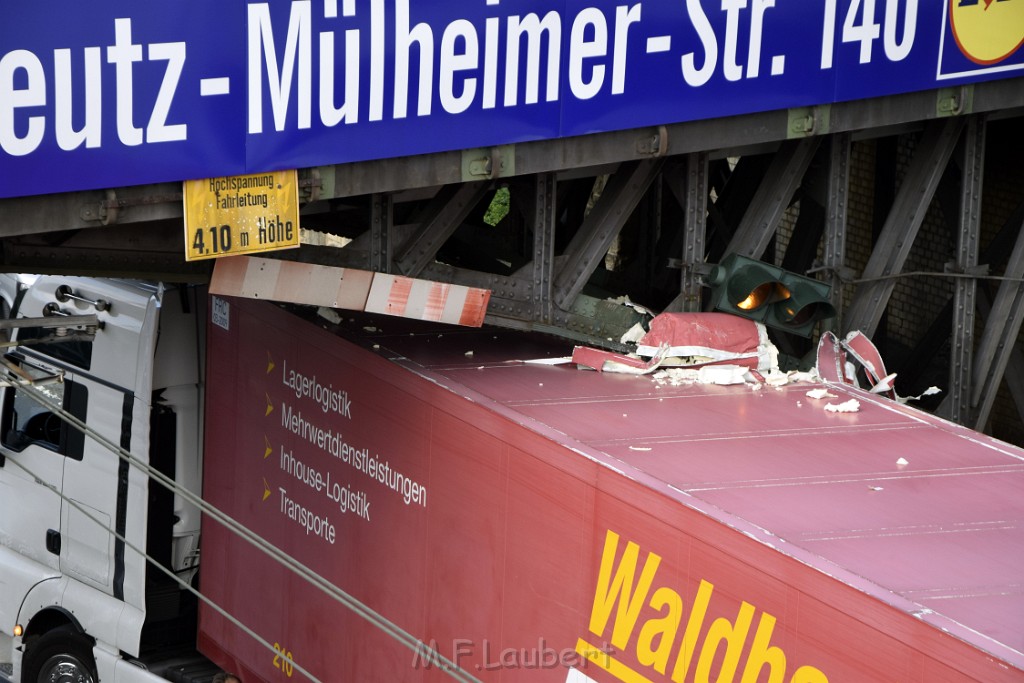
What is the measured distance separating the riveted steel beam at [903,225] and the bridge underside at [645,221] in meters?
0.01

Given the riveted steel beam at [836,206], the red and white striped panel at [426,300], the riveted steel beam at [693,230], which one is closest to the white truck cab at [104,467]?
the red and white striped panel at [426,300]

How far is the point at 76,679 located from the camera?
10.4 metres

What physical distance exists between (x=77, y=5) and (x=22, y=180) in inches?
32.8

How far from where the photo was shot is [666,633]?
5668 millimetres

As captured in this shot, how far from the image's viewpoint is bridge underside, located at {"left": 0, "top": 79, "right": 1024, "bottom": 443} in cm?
778

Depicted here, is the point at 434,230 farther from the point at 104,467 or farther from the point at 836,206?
the point at 104,467

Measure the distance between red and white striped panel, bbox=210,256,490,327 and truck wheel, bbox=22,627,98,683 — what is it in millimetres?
3805

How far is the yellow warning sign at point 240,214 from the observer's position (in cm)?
692

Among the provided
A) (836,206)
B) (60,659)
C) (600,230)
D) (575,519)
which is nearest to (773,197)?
(836,206)

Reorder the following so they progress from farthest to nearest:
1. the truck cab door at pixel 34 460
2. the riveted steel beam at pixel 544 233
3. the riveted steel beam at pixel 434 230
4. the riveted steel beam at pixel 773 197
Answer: the truck cab door at pixel 34 460 → the riveted steel beam at pixel 773 197 → the riveted steel beam at pixel 544 233 → the riveted steel beam at pixel 434 230

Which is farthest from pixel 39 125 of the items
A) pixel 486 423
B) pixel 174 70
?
pixel 486 423

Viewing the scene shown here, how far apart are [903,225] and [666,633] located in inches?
201

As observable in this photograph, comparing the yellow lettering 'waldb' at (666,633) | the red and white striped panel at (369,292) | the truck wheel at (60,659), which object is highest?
the red and white striped panel at (369,292)

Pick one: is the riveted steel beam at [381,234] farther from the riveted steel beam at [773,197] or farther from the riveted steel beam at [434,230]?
the riveted steel beam at [773,197]
